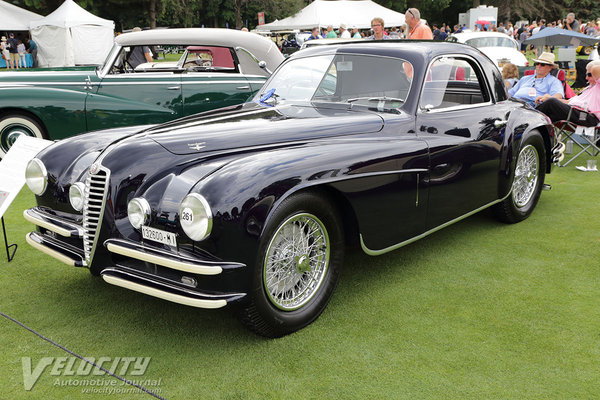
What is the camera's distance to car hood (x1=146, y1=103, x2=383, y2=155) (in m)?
3.42

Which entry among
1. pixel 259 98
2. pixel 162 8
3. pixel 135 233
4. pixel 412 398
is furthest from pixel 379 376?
pixel 162 8

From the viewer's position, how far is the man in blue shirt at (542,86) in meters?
8.00

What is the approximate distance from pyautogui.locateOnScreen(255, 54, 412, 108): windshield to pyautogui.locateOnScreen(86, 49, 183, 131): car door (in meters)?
3.46

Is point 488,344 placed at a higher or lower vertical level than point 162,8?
lower

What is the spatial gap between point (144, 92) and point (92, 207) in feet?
16.0

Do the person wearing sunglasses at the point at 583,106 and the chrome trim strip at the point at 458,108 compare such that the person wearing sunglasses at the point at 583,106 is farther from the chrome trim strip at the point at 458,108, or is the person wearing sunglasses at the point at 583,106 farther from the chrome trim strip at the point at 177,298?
the chrome trim strip at the point at 177,298

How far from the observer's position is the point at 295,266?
3.36 metres

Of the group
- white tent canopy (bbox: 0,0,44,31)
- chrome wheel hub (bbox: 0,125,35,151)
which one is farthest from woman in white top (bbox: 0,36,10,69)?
chrome wheel hub (bbox: 0,125,35,151)

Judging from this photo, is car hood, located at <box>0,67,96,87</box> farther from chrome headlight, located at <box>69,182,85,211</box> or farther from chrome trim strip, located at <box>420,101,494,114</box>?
chrome trim strip, located at <box>420,101,494,114</box>

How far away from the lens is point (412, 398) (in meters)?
2.73

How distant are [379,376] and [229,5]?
222 ft

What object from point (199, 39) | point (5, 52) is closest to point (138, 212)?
point (199, 39)

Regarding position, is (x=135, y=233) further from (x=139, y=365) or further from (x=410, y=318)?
(x=410, y=318)

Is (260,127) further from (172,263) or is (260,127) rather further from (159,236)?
(172,263)
